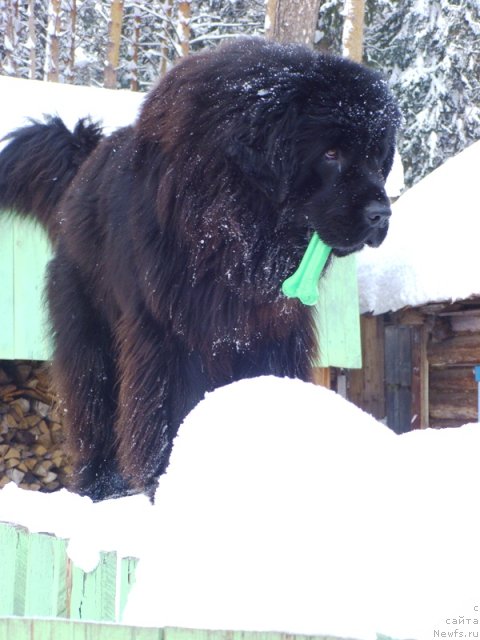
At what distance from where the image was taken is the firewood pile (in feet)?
22.3

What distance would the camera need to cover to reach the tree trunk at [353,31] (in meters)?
9.59

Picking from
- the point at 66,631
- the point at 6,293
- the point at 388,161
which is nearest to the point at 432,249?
the point at 6,293

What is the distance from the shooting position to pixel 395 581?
140 cm

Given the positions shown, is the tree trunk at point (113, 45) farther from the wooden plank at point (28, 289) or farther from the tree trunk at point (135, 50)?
the wooden plank at point (28, 289)

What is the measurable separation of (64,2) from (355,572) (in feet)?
63.0

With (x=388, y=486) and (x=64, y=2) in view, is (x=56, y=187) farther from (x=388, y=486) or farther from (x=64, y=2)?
(x=64, y=2)

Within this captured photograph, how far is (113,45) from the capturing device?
16.1 metres

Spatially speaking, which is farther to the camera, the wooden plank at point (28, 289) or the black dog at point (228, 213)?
the wooden plank at point (28, 289)

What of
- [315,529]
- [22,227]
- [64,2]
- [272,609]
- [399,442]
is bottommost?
[272,609]

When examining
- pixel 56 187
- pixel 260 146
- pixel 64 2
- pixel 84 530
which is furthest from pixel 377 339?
pixel 64 2

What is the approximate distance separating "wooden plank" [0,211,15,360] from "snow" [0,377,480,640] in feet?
14.0

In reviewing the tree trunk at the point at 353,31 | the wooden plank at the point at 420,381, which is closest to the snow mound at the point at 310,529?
the wooden plank at the point at 420,381

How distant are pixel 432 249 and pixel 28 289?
12.2ft

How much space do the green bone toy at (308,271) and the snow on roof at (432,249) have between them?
4437 mm
